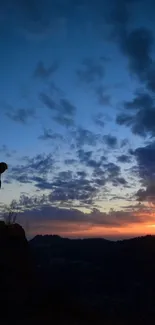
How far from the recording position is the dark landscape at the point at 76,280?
15438mm

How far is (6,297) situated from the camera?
1522 cm

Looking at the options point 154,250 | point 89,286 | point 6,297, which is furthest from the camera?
point 154,250

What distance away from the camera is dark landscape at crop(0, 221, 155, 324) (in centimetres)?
1544

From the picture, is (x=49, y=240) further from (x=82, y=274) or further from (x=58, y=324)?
(x=58, y=324)

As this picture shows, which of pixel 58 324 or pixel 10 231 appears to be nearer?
pixel 58 324

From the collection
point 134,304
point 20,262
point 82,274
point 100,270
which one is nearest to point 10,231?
point 20,262

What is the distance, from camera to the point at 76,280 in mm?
66750

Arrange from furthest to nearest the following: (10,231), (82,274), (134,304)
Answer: (82,274) → (134,304) → (10,231)

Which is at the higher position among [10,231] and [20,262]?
[10,231]

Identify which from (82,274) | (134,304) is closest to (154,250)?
(82,274)

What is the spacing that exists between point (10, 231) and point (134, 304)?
4222 cm

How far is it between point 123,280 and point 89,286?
12.4 meters

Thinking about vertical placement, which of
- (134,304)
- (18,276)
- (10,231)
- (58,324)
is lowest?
(134,304)

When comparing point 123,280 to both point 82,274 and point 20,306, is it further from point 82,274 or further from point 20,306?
point 20,306
